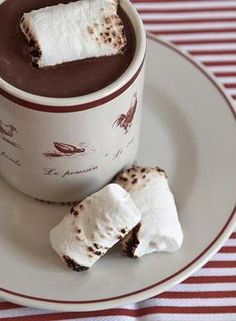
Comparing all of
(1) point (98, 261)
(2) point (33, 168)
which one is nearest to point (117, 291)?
(1) point (98, 261)

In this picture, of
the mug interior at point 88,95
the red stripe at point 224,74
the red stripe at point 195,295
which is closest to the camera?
the mug interior at point 88,95

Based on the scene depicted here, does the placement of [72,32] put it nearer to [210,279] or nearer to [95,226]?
[95,226]

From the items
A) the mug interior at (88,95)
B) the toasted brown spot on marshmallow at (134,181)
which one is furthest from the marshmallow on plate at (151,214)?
the mug interior at (88,95)

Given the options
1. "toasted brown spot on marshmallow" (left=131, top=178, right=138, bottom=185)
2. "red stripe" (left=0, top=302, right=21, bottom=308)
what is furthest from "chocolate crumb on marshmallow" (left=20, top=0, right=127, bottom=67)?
"red stripe" (left=0, top=302, right=21, bottom=308)

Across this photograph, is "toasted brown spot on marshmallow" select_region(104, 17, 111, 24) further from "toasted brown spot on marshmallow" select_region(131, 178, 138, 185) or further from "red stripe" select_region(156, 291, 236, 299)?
"red stripe" select_region(156, 291, 236, 299)

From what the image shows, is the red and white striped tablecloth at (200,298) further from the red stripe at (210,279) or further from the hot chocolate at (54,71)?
the hot chocolate at (54,71)

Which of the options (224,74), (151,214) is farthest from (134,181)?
(224,74)
